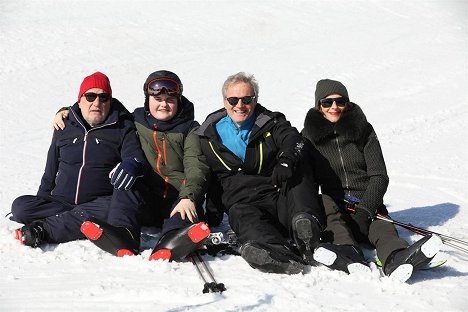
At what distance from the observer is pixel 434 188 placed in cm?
643

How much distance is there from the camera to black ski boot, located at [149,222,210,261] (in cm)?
389

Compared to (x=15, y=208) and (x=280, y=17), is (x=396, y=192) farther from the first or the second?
(x=280, y=17)

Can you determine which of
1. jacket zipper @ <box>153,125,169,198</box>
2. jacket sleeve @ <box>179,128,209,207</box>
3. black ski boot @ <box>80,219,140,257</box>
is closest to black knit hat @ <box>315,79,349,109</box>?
jacket sleeve @ <box>179,128,209,207</box>

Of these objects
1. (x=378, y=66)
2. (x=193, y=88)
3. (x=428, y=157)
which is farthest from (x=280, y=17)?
(x=428, y=157)

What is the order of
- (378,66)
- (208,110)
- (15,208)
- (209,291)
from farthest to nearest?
(378,66) → (208,110) → (15,208) → (209,291)

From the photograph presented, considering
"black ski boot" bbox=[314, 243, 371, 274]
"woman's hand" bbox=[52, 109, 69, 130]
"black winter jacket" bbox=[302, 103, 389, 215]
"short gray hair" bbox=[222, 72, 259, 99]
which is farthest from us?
"woman's hand" bbox=[52, 109, 69, 130]

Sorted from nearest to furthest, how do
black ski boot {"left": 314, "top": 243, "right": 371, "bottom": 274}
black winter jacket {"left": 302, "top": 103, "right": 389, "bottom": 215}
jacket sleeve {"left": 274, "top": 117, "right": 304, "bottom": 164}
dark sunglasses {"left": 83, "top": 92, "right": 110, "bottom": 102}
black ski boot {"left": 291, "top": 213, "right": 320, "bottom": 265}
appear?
black ski boot {"left": 314, "top": 243, "right": 371, "bottom": 274} → black ski boot {"left": 291, "top": 213, "right": 320, "bottom": 265} → jacket sleeve {"left": 274, "top": 117, "right": 304, "bottom": 164} → black winter jacket {"left": 302, "top": 103, "right": 389, "bottom": 215} → dark sunglasses {"left": 83, "top": 92, "right": 110, "bottom": 102}

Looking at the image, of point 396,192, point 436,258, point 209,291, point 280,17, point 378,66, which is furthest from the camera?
point 280,17

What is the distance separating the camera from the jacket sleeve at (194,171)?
4281mm

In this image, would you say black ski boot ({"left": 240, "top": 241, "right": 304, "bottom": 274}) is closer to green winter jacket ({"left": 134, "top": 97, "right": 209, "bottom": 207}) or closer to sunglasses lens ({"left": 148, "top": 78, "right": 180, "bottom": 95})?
green winter jacket ({"left": 134, "top": 97, "right": 209, "bottom": 207})

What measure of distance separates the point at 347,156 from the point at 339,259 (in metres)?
1.01

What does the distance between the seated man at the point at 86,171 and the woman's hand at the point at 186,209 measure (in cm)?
35

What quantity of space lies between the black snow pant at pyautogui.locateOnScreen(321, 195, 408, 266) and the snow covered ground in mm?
255

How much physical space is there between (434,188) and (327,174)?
2.30 metres
